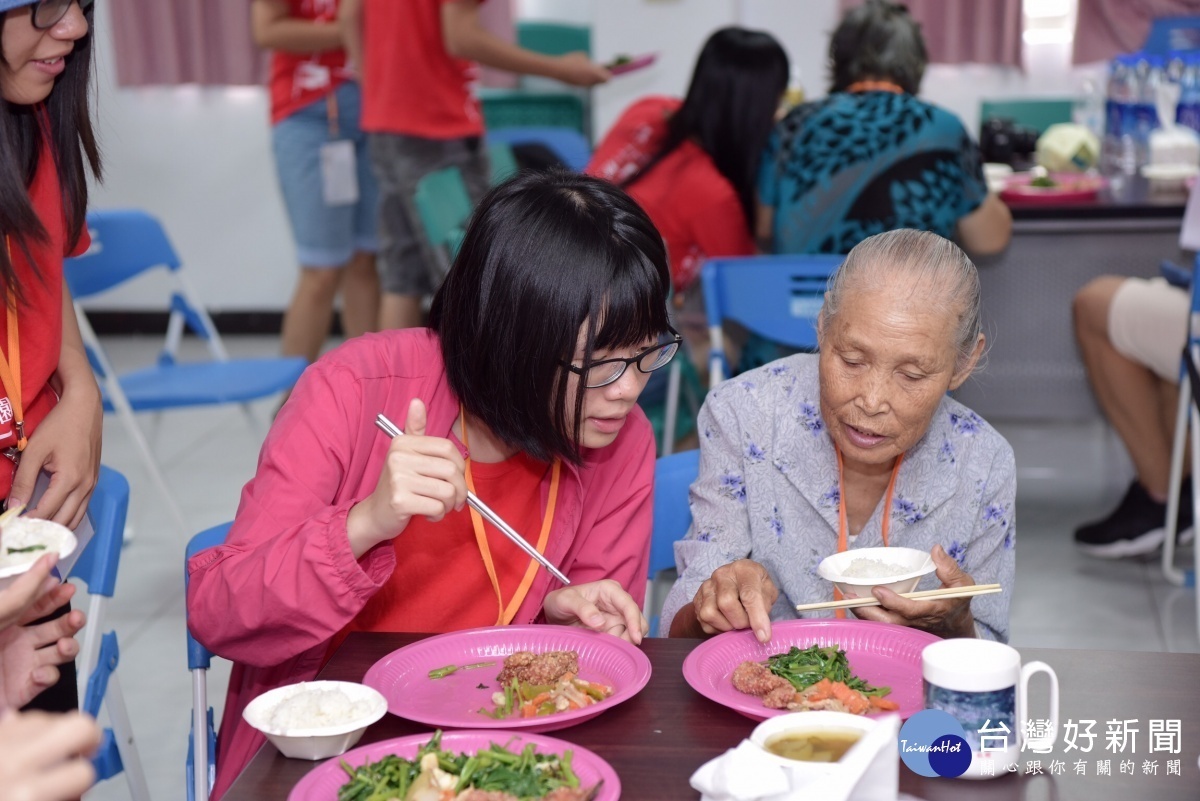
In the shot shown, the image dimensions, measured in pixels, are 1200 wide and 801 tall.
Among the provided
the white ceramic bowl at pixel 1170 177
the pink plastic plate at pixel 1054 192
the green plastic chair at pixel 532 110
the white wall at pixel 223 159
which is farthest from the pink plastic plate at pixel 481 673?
the white wall at pixel 223 159

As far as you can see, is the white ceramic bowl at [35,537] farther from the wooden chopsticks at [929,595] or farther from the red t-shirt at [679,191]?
the red t-shirt at [679,191]

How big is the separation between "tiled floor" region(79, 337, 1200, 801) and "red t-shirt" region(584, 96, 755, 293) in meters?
1.22

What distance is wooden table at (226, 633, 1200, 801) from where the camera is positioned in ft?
3.81

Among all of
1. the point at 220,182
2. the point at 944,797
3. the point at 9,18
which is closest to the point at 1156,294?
the point at 944,797

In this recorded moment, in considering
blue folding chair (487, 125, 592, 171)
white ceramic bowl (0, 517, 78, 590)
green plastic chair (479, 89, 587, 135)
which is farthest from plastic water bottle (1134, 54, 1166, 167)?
white ceramic bowl (0, 517, 78, 590)

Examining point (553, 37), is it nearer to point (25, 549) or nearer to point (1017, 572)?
point (1017, 572)

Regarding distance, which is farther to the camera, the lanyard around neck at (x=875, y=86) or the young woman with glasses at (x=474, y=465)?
the lanyard around neck at (x=875, y=86)

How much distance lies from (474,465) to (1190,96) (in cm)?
344

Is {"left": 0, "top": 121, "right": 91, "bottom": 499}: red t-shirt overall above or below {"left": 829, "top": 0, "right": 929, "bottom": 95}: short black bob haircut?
below

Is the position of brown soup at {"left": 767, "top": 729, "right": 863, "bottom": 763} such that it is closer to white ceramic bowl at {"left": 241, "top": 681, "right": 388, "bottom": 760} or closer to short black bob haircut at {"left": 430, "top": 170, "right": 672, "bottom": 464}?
white ceramic bowl at {"left": 241, "top": 681, "right": 388, "bottom": 760}

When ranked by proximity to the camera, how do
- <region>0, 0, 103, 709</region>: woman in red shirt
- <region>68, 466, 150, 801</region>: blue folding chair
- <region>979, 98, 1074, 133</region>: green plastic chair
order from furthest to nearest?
<region>979, 98, 1074, 133</region>: green plastic chair, <region>68, 466, 150, 801</region>: blue folding chair, <region>0, 0, 103, 709</region>: woman in red shirt

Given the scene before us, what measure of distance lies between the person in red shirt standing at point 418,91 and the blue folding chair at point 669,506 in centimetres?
196

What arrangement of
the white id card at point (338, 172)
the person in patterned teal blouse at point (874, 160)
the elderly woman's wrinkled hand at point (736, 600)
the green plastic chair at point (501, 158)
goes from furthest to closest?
the green plastic chair at point (501, 158) → the white id card at point (338, 172) → the person in patterned teal blouse at point (874, 160) → the elderly woman's wrinkled hand at point (736, 600)

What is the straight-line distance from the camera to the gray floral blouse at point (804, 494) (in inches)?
69.3
